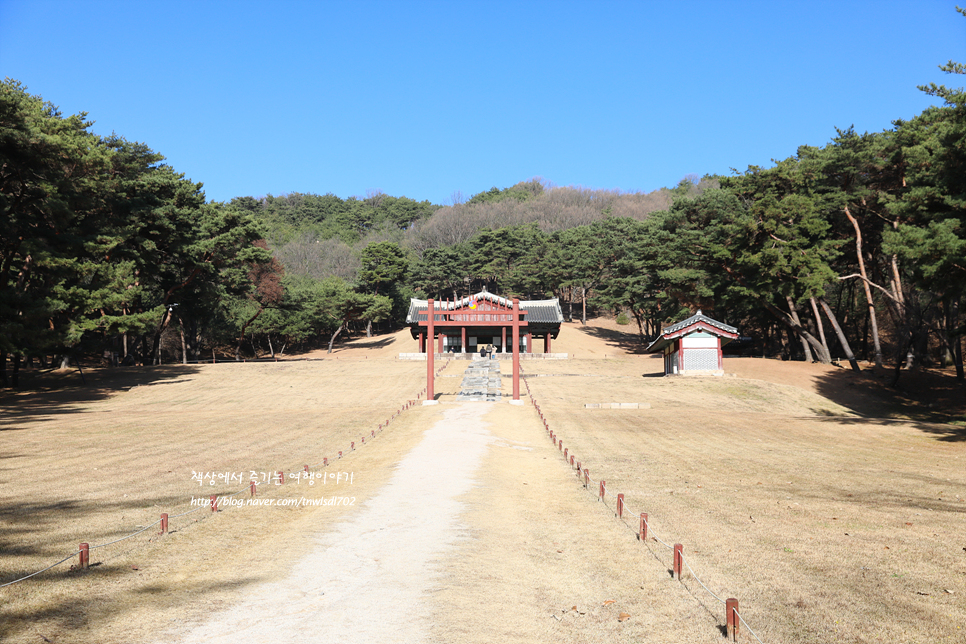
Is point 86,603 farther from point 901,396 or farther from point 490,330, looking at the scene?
point 490,330

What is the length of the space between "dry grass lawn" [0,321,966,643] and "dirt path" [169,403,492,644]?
33cm

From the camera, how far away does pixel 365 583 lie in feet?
22.8

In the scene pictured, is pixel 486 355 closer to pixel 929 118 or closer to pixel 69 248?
pixel 69 248

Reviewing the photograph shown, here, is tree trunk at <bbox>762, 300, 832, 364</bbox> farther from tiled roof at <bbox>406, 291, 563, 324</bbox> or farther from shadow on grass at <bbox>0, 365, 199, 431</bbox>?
shadow on grass at <bbox>0, 365, 199, 431</bbox>

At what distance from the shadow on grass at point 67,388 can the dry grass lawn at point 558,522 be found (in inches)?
27.3

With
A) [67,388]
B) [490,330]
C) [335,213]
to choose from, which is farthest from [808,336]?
[335,213]

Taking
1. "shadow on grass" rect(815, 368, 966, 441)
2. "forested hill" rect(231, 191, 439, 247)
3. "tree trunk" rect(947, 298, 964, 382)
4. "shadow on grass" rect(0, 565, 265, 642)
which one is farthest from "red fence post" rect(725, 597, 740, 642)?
"forested hill" rect(231, 191, 439, 247)

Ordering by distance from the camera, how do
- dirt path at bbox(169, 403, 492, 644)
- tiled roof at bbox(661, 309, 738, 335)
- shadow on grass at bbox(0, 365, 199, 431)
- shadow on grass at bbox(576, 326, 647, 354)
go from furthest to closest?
1. shadow on grass at bbox(576, 326, 647, 354)
2. tiled roof at bbox(661, 309, 738, 335)
3. shadow on grass at bbox(0, 365, 199, 431)
4. dirt path at bbox(169, 403, 492, 644)

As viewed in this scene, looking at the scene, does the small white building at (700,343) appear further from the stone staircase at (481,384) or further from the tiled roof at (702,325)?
the stone staircase at (481,384)

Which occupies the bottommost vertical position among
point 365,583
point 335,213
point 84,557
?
point 365,583

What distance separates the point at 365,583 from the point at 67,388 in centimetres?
3522

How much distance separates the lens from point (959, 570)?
289 inches

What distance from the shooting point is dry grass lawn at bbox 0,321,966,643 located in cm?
616

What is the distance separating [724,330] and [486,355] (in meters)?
17.7
